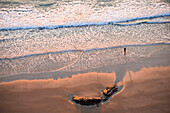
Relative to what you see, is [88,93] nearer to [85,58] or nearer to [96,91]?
[96,91]

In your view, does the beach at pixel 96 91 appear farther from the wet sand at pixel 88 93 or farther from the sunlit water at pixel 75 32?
the sunlit water at pixel 75 32

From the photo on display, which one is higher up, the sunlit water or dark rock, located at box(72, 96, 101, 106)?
the sunlit water

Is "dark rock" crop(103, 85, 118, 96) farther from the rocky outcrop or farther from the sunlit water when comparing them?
the sunlit water

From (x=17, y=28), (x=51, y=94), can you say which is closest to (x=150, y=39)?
(x=51, y=94)

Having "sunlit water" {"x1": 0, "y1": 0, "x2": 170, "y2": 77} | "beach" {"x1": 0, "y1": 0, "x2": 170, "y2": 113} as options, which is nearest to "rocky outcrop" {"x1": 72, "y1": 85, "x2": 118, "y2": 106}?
"beach" {"x1": 0, "y1": 0, "x2": 170, "y2": 113}

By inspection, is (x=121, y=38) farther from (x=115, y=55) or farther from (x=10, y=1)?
(x=10, y=1)

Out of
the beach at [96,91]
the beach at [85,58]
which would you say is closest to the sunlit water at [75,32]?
the beach at [85,58]

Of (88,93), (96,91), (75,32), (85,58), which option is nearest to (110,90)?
(96,91)

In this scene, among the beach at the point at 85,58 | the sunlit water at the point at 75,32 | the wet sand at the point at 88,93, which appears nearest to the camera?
the wet sand at the point at 88,93
